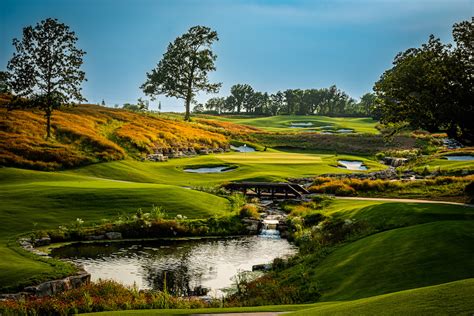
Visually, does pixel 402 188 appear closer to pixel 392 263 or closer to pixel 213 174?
pixel 213 174

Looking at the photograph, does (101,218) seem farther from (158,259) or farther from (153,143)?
(153,143)

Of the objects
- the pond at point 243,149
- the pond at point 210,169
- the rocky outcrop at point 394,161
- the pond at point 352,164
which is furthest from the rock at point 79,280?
the pond at point 243,149

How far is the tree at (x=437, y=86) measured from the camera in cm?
3322

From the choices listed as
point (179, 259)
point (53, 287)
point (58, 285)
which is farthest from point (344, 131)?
point (53, 287)

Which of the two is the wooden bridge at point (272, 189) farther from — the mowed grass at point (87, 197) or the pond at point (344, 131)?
the pond at point (344, 131)

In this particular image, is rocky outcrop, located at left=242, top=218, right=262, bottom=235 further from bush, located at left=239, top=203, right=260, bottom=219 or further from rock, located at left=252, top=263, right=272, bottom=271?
rock, located at left=252, top=263, right=272, bottom=271

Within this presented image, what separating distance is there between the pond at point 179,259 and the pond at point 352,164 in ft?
124

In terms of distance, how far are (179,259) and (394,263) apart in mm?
12787

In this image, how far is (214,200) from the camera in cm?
4044

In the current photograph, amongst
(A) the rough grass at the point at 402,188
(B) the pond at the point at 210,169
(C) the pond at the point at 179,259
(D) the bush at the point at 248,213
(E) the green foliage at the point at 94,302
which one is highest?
(A) the rough grass at the point at 402,188

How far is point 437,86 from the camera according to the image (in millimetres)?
33500

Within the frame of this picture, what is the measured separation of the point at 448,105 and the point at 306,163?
1281 inches

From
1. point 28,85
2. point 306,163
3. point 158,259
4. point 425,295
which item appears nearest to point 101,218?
point 158,259

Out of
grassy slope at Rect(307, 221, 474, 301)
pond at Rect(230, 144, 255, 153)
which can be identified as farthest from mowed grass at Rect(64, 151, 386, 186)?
grassy slope at Rect(307, 221, 474, 301)
